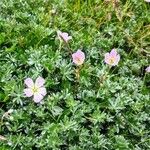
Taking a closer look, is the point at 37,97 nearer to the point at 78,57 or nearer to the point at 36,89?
the point at 36,89

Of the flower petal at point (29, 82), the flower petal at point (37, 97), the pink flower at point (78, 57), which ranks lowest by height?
the flower petal at point (37, 97)

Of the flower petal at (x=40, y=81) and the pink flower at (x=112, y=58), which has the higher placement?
the pink flower at (x=112, y=58)

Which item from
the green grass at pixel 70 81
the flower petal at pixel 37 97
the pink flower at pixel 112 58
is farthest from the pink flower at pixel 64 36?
the flower petal at pixel 37 97

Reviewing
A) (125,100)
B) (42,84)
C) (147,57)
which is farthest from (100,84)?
(147,57)

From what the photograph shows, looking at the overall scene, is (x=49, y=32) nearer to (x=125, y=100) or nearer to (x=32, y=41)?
(x=32, y=41)

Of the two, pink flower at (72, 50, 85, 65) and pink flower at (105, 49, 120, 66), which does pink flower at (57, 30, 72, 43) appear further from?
pink flower at (105, 49, 120, 66)

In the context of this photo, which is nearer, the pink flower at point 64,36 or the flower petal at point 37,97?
the flower petal at point 37,97

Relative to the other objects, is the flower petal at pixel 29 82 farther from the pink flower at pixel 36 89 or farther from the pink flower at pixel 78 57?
the pink flower at pixel 78 57
